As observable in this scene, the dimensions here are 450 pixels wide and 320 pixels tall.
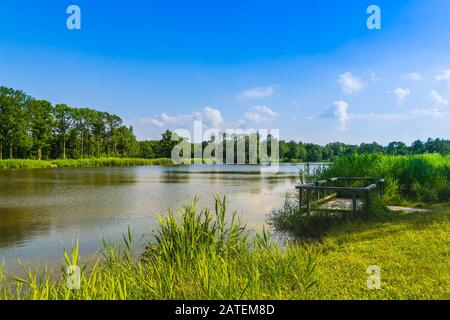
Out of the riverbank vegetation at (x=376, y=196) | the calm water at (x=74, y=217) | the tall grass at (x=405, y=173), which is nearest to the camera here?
the calm water at (x=74, y=217)

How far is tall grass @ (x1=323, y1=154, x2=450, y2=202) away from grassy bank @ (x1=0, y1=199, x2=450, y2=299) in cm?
511

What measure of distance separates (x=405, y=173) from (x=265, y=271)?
36.5 feet

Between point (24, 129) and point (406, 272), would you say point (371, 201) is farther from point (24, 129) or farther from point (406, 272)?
point (24, 129)

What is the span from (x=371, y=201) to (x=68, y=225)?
9.26 m

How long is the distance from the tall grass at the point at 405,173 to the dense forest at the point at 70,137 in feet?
54.6

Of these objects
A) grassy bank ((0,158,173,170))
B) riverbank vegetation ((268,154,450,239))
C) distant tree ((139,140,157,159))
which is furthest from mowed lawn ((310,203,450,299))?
distant tree ((139,140,157,159))

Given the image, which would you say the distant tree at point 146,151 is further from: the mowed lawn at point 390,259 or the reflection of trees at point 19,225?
the mowed lawn at point 390,259

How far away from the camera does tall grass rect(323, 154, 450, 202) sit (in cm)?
1220

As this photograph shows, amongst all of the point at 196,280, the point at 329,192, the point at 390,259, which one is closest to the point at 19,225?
the point at 196,280

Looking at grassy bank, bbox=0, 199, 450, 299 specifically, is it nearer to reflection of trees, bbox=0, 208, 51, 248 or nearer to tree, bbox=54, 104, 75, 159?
reflection of trees, bbox=0, 208, 51, 248

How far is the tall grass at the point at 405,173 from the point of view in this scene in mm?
12203

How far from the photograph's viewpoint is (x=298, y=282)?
4.26 m

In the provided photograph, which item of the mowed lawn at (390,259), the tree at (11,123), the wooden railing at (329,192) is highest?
the tree at (11,123)

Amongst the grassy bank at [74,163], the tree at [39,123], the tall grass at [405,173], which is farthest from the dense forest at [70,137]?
the tall grass at [405,173]
